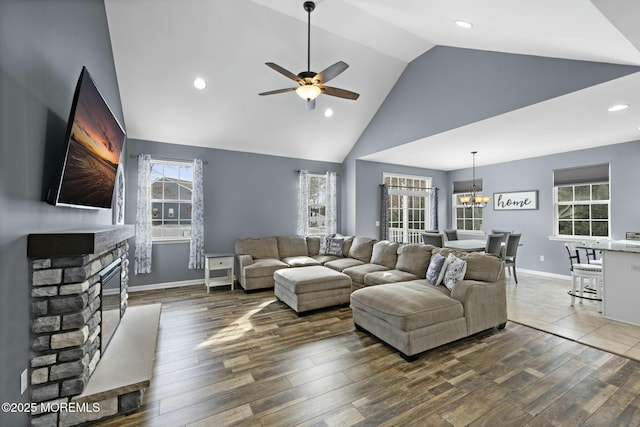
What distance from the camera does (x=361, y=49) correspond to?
4.48 m

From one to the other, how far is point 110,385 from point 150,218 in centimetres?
368

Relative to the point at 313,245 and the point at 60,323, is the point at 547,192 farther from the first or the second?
the point at 60,323

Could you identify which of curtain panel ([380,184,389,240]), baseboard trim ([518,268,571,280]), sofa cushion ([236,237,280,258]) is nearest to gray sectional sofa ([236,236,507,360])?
sofa cushion ([236,237,280,258])

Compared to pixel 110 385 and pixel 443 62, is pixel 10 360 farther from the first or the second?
pixel 443 62

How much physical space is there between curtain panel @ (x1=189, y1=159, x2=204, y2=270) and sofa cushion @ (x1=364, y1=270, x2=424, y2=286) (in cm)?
323

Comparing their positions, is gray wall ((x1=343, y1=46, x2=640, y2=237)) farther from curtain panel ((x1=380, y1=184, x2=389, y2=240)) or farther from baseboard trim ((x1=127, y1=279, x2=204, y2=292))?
baseboard trim ((x1=127, y1=279, x2=204, y2=292))

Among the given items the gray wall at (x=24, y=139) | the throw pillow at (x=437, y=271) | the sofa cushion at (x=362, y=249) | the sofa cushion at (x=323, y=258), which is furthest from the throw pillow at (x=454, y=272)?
the gray wall at (x=24, y=139)

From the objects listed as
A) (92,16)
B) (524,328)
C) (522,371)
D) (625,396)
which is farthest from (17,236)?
(524,328)

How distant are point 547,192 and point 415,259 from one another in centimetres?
434

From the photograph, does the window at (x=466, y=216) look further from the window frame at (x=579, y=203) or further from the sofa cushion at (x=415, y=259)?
the sofa cushion at (x=415, y=259)

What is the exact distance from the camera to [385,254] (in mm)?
4734

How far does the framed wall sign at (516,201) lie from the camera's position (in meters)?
6.33

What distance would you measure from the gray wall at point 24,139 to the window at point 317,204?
4.90 meters

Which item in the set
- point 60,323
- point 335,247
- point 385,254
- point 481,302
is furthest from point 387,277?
point 60,323
